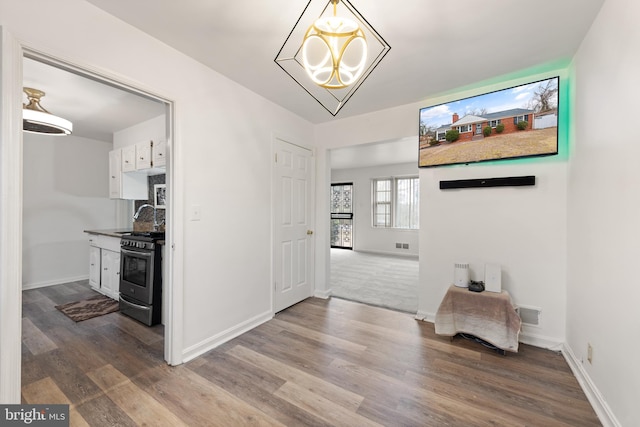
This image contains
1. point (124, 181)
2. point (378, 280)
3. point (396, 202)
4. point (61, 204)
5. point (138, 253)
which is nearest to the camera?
point (138, 253)

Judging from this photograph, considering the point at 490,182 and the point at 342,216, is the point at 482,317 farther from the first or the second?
the point at 342,216

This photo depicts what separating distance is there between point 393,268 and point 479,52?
14.5 feet

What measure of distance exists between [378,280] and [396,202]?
3.44 metres

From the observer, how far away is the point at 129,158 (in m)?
3.83

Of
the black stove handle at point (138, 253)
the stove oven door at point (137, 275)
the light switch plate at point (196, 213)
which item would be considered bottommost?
the stove oven door at point (137, 275)

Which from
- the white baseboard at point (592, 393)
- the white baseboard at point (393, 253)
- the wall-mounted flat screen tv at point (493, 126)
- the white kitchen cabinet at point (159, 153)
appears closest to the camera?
the white baseboard at point (592, 393)

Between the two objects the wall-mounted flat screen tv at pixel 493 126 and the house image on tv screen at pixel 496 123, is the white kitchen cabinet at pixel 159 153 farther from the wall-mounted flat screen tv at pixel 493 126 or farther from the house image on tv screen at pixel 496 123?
the house image on tv screen at pixel 496 123

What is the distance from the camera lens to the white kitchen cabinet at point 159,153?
11.1 ft

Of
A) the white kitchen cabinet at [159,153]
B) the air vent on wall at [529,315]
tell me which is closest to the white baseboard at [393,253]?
the air vent on wall at [529,315]

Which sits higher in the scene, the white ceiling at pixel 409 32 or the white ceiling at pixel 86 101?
the white ceiling at pixel 409 32

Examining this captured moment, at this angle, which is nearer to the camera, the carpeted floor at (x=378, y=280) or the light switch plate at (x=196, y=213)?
the light switch plate at (x=196, y=213)

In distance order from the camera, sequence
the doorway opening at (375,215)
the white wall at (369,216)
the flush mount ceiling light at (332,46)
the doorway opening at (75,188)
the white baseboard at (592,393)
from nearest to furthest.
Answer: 1. the flush mount ceiling light at (332,46)
2. the white baseboard at (592,393)
3. the doorway opening at (75,188)
4. the doorway opening at (375,215)
5. the white wall at (369,216)

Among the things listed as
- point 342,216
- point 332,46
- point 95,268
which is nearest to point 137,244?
point 95,268

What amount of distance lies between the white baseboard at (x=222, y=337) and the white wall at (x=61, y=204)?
386 centimetres
